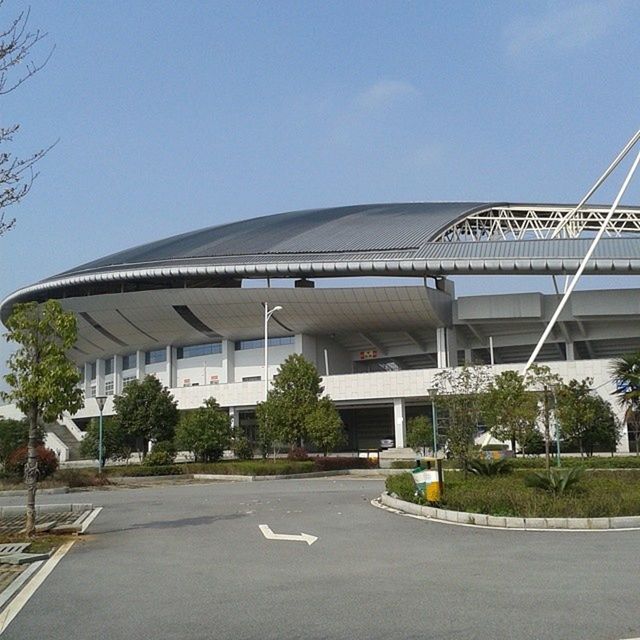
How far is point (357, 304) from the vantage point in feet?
181

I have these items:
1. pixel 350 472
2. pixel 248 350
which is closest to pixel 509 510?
pixel 350 472

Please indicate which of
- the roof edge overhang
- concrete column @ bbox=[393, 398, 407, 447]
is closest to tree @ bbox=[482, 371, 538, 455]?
the roof edge overhang

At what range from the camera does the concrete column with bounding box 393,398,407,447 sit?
52.9m

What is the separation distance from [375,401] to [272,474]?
2142 centimetres

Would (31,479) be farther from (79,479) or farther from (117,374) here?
(117,374)

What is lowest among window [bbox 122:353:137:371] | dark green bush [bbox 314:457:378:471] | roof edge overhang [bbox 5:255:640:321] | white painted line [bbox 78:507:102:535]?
white painted line [bbox 78:507:102:535]

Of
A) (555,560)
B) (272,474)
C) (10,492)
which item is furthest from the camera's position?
(272,474)

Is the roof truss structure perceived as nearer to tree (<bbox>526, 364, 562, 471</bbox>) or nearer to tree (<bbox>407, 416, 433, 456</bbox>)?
tree (<bbox>407, 416, 433, 456</bbox>)

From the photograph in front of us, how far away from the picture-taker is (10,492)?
28.1 metres

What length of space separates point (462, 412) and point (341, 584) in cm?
1537

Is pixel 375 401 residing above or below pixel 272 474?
above

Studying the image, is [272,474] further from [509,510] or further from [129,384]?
[509,510]

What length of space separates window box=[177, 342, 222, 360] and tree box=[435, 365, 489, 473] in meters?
42.0

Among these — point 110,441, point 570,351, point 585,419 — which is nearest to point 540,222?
point 570,351
